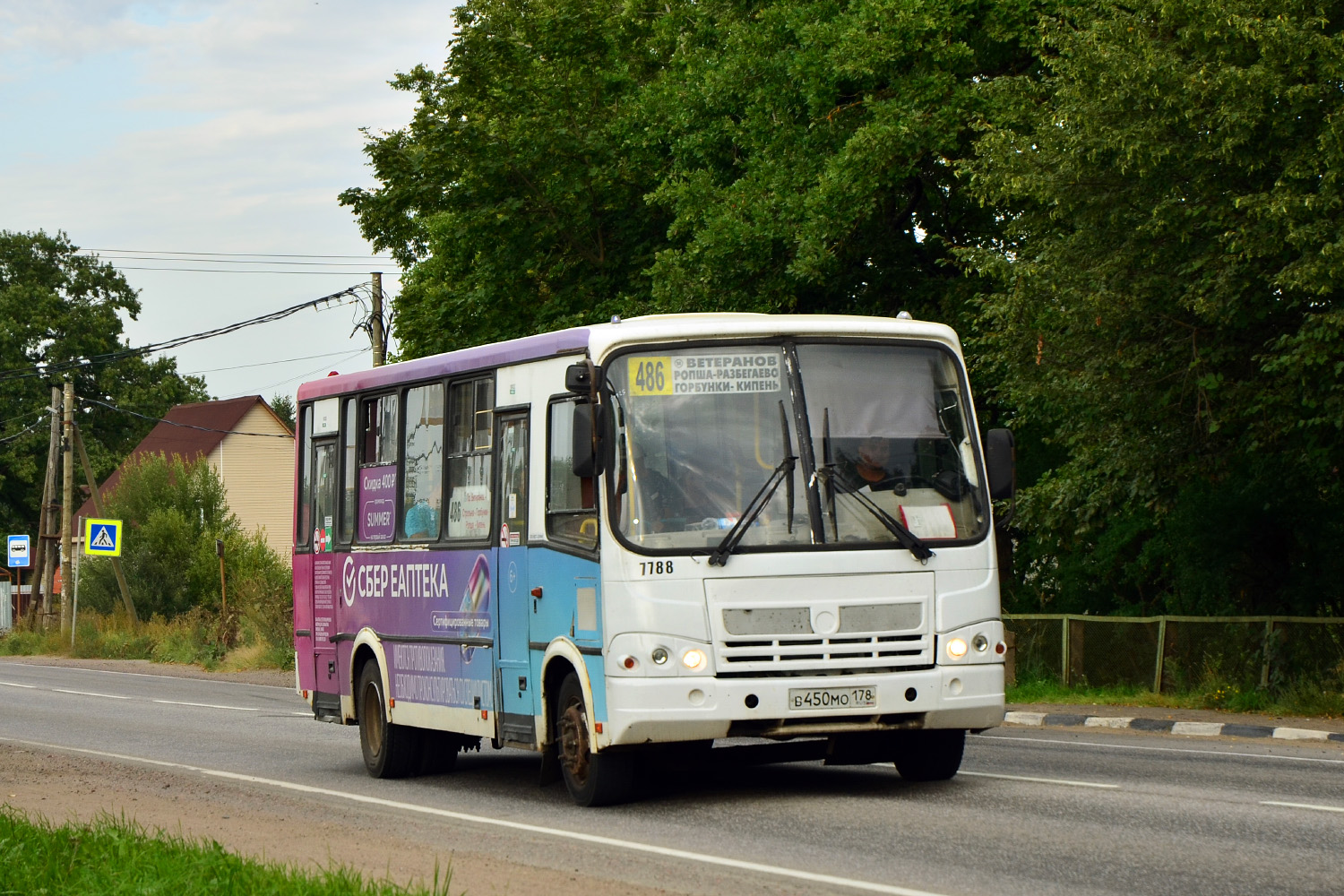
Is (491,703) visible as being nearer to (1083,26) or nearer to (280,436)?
(1083,26)

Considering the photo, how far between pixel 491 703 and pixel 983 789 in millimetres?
3457

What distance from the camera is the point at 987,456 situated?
11688mm

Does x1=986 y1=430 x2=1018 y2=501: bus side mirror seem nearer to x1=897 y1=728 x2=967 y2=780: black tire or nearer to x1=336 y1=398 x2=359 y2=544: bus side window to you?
x1=897 y1=728 x2=967 y2=780: black tire

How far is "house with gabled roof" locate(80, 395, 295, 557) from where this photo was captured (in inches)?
3292

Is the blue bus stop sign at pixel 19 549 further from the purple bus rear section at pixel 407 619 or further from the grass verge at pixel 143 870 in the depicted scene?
the grass verge at pixel 143 870

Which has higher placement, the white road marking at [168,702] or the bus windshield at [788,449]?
the bus windshield at [788,449]

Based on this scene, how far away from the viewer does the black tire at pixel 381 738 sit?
14.6m

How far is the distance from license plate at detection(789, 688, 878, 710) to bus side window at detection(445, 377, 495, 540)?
300 cm

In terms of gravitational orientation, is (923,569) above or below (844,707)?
above

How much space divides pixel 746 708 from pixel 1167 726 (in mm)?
9515

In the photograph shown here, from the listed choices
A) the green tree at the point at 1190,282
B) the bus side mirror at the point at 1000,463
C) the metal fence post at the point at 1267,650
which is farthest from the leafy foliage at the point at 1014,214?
the bus side mirror at the point at 1000,463

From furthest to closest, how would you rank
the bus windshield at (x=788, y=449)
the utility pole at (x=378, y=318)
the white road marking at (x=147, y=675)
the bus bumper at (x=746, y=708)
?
1. the utility pole at (x=378, y=318)
2. the white road marking at (x=147, y=675)
3. the bus windshield at (x=788, y=449)
4. the bus bumper at (x=746, y=708)

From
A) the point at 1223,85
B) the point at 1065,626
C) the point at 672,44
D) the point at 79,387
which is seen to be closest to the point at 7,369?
the point at 79,387

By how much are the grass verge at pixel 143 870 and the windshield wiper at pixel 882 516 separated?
3826mm
